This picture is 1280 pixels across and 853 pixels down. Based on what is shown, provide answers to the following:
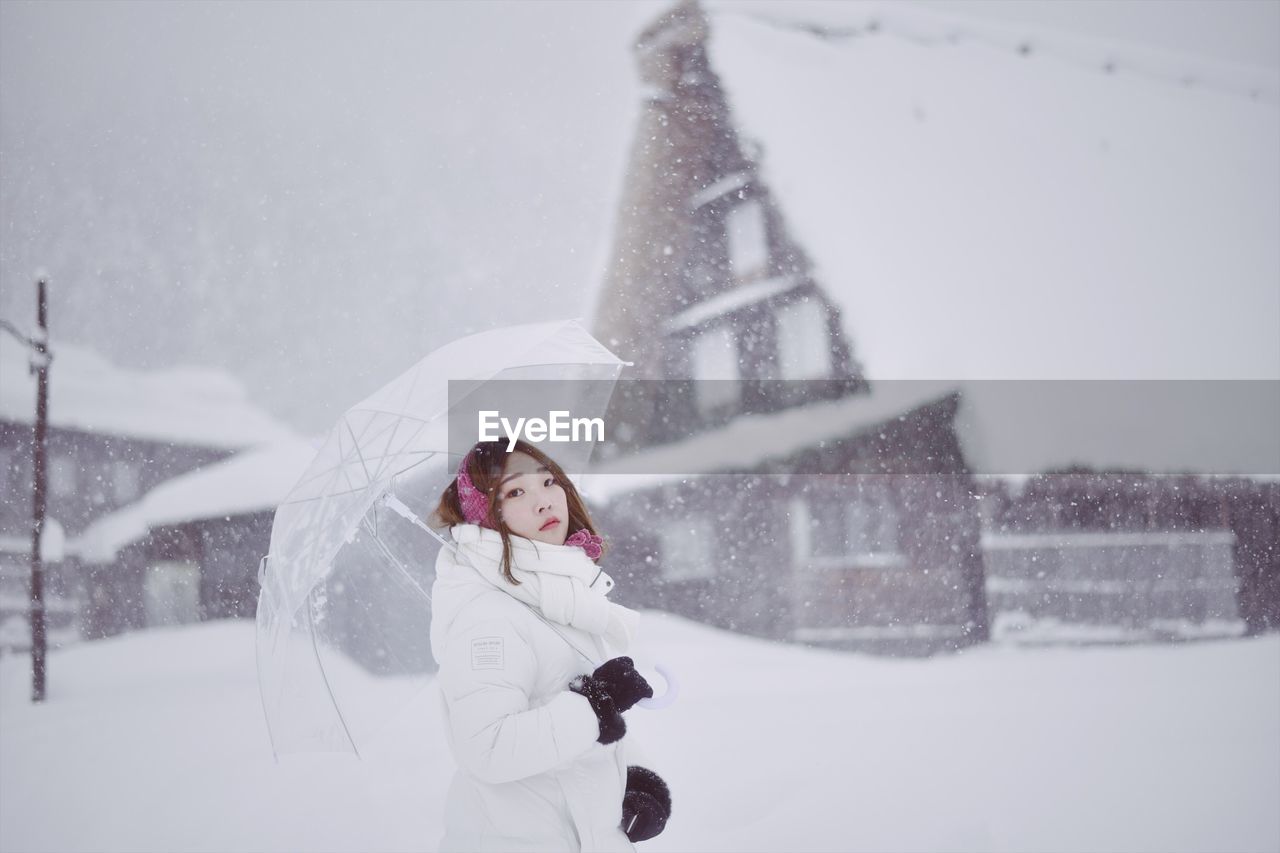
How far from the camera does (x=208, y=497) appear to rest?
8656mm

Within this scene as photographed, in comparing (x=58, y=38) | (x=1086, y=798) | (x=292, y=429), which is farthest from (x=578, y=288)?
(x=58, y=38)

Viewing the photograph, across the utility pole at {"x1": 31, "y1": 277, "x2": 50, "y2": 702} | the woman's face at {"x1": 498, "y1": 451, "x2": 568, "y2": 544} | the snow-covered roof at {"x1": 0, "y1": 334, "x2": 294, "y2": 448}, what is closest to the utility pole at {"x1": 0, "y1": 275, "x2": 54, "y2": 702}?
the utility pole at {"x1": 31, "y1": 277, "x2": 50, "y2": 702}

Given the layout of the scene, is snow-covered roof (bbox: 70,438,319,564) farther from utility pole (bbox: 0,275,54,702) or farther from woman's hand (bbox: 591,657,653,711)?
woman's hand (bbox: 591,657,653,711)

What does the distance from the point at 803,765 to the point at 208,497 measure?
7.23m

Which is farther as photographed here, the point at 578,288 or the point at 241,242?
the point at 241,242

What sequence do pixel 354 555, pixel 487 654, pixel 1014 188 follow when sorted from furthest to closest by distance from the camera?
pixel 1014 188, pixel 354 555, pixel 487 654

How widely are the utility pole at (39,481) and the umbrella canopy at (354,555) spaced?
16.4 ft

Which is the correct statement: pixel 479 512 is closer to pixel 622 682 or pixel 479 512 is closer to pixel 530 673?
pixel 530 673

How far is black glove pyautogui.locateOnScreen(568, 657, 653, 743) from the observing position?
1.38 m

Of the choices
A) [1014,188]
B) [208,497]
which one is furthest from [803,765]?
[208,497]

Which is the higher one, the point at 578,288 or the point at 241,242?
the point at 241,242

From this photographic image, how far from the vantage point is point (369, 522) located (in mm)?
2107

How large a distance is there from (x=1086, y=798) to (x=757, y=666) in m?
2.65

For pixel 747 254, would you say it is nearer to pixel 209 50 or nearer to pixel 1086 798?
pixel 1086 798
